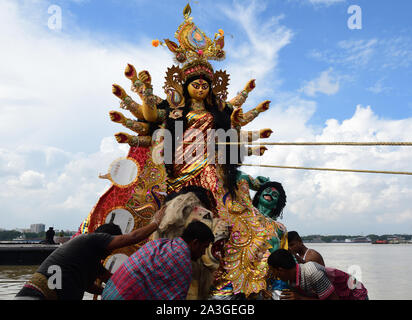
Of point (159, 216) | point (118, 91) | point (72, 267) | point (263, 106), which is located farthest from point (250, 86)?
point (72, 267)

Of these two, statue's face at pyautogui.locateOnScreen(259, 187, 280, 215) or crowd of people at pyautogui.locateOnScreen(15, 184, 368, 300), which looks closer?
crowd of people at pyautogui.locateOnScreen(15, 184, 368, 300)

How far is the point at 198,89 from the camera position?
532 centimetres

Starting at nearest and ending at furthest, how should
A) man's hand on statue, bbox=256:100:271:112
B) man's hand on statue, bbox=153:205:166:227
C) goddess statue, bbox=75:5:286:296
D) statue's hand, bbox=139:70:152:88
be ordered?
man's hand on statue, bbox=153:205:166:227, goddess statue, bbox=75:5:286:296, statue's hand, bbox=139:70:152:88, man's hand on statue, bbox=256:100:271:112

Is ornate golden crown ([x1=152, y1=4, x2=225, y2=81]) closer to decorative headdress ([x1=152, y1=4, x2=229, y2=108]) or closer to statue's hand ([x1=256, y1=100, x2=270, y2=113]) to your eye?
decorative headdress ([x1=152, y1=4, x2=229, y2=108])

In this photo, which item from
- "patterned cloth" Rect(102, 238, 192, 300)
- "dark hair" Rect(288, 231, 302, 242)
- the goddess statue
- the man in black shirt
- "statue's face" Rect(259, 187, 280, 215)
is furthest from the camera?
"statue's face" Rect(259, 187, 280, 215)

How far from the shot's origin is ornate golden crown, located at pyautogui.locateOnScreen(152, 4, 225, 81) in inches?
213

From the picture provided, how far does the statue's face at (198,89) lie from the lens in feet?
17.5

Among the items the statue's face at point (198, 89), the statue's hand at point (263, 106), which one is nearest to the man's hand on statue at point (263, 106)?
the statue's hand at point (263, 106)

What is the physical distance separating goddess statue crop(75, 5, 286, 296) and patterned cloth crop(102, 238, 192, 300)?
6.28ft

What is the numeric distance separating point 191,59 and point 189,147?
4.94 feet

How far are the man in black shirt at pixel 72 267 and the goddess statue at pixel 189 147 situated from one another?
1.76 meters

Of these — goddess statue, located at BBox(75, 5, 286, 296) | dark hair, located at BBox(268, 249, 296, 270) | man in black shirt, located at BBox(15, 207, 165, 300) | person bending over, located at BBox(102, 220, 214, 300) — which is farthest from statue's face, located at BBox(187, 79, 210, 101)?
person bending over, located at BBox(102, 220, 214, 300)
